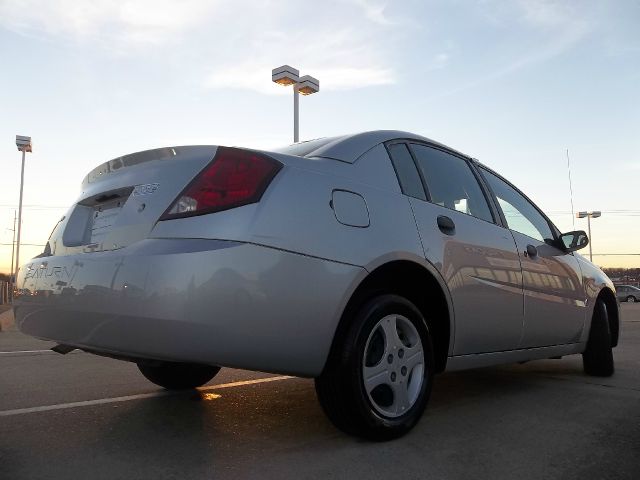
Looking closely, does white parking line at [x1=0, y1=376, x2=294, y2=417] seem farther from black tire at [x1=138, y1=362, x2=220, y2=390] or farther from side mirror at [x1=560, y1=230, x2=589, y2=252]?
side mirror at [x1=560, y1=230, x2=589, y2=252]

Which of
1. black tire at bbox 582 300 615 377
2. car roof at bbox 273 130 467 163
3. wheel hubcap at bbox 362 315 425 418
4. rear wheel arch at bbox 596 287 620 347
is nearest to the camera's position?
wheel hubcap at bbox 362 315 425 418

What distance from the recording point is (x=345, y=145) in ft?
9.57

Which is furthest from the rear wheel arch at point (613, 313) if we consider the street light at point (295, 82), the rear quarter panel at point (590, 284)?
the street light at point (295, 82)

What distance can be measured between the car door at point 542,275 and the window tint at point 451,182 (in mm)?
250

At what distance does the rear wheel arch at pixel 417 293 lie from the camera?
2677mm

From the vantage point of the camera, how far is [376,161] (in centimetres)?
296

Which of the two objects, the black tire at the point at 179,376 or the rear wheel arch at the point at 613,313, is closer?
the black tire at the point at 179,376

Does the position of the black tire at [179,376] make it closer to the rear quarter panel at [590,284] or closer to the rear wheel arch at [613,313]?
the rear quarter panel at [590,284]

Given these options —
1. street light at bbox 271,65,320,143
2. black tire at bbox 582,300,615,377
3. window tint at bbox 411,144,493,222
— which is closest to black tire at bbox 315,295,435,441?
window tint at bbox 411,144,493,222

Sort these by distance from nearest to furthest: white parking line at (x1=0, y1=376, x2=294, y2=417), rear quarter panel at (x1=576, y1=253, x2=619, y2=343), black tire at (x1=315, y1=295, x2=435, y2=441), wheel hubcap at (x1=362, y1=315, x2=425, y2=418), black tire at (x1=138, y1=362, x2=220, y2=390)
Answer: black tire at (x1=315, y1=295, x2=435, y2=441)
wheel hubcap at (x1=362, y1=315, x2=425, y2=418)
white parking line at (x1=0, y1=376, x2=294, y2=417)
black tire at (x1=138, y1=362, x2=220, y2=390)
rear quarter panel at (x1=576, y1=253, x2=619, y2=343)

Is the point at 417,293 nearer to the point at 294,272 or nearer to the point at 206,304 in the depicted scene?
the point at 294,272

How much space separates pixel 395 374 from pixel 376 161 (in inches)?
42.9

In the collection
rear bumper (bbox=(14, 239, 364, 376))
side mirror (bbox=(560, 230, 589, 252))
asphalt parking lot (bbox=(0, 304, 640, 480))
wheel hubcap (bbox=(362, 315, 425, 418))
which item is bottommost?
asphalt parking lot (bbox=(0, 304, 640, 480))

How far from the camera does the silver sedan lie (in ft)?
7.20
